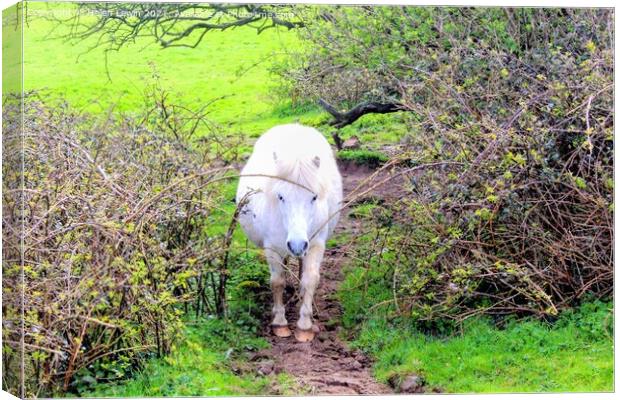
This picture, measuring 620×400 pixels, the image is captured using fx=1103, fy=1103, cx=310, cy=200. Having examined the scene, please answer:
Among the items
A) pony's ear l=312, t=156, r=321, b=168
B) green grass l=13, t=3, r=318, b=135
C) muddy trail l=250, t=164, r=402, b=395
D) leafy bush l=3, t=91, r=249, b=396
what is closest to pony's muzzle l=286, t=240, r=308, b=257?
leafy bush l=3, t=91, r=249, b=396

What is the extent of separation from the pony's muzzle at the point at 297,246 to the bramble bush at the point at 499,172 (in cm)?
73

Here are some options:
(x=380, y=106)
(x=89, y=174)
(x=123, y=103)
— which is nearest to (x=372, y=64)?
(x=380, y=106)

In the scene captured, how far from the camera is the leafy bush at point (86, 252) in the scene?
20.5 ft

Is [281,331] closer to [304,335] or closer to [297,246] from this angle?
[304,335]

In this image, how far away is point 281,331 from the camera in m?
7.84

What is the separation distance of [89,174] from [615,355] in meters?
3.58

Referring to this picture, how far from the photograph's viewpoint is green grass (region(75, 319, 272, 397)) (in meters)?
6.62

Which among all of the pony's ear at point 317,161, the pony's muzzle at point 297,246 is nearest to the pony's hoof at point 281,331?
the pony's muzzle at point 297,246

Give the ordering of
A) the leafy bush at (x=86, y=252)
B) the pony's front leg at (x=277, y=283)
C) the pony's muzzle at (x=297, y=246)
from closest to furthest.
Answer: the leafy bush at (x=86, y=252), the pony's muzzle at (x=297, y=246), the pony's front leg at (x=277, y=283)

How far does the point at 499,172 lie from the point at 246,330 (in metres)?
2.06

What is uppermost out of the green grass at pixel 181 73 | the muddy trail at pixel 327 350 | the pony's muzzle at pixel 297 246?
the green grass at pixel 181 73

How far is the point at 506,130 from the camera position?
729cm

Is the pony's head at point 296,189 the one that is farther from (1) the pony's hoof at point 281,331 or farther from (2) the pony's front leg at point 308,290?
(1) the pony's hoof at point 281,331

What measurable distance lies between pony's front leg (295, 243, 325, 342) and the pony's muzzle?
70 centimetres
